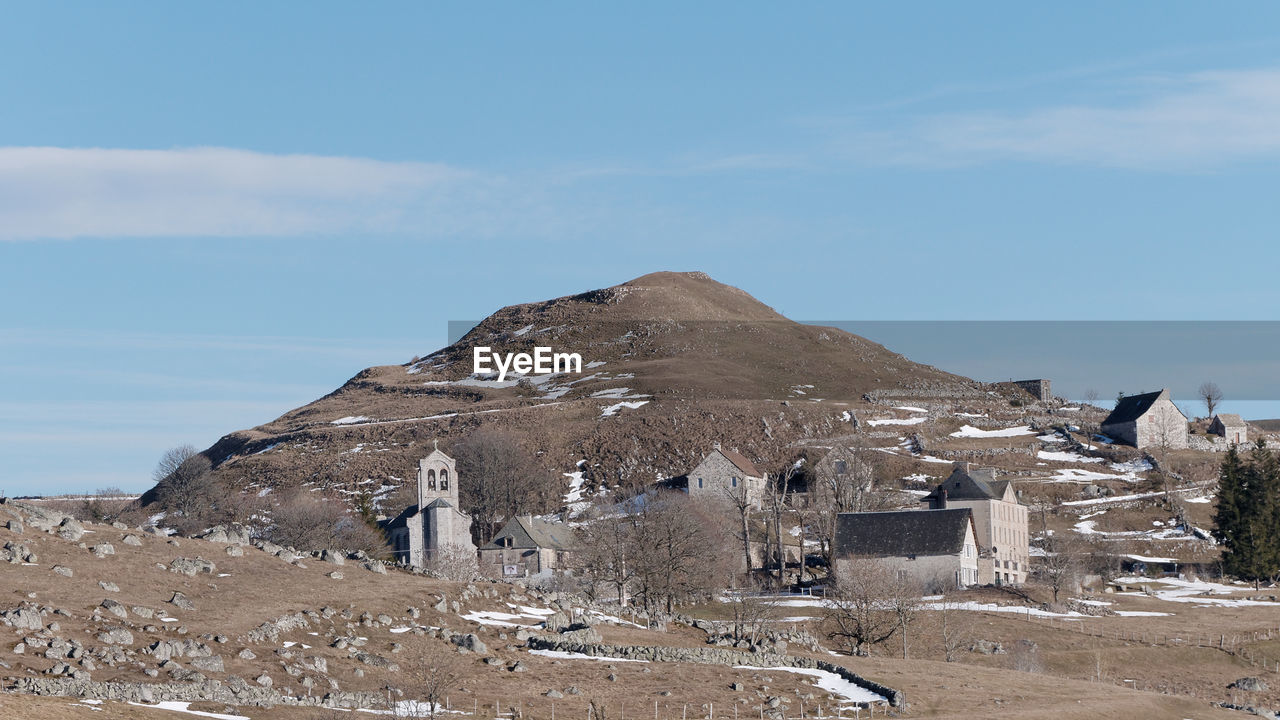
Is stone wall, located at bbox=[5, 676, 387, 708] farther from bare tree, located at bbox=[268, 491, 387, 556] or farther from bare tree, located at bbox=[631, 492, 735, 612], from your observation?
bare tree, located at bbox=[268, 491, 387, 556]

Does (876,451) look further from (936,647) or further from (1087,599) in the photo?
(936,647)

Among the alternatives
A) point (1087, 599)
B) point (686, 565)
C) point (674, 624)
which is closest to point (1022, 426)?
point (1087, 599)

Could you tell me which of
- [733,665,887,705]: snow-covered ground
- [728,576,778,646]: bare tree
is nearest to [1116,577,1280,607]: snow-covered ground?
[728,576,778,646]: bare tree

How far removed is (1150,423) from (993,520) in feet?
180

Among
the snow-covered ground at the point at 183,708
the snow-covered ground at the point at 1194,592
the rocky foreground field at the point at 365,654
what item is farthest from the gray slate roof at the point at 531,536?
the snow-covered ground at the point at 183,708

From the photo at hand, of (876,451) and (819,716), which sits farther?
(876,451)

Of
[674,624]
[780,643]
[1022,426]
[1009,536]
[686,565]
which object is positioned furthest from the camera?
[1022,426]

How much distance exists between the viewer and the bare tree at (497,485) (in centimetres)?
14925

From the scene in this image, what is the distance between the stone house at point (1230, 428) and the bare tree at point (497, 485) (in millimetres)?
81596

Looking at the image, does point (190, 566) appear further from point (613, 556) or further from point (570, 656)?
point (613, 556)

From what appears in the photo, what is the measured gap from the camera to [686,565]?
314 feet

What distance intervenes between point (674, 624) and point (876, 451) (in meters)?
91.1

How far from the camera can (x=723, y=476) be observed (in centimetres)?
15712

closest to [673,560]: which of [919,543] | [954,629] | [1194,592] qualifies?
[954,629]
